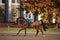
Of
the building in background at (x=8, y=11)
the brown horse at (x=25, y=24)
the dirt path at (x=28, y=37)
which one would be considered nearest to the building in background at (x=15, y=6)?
the building in background at (x=8, y=11)

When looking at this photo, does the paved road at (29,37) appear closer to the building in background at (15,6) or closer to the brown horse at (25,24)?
the brown horse at (25,24)

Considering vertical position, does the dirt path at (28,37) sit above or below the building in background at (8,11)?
below

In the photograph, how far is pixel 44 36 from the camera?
5.85 ft

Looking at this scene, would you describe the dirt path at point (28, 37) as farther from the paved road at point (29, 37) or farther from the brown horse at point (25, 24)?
the brown horse at point (25, 24)

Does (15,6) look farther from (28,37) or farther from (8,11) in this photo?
(28,37)

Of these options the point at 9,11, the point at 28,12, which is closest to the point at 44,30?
the point at 28,12

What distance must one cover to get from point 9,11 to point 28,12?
15.8 inches

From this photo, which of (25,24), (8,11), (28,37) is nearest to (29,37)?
(28,37)

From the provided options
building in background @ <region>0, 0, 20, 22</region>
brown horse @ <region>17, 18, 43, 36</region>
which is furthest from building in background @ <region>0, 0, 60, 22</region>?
brown horse @ <region>17, 18, 43, 36</region>

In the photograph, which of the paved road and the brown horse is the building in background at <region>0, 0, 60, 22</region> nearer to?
the brown horse

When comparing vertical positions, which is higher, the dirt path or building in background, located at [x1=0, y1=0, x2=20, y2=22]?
building in background, located at [x1=0, y1=0, x2=20, y2=22]

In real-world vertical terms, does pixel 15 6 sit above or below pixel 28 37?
above

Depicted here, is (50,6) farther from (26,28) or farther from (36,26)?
(26,28)

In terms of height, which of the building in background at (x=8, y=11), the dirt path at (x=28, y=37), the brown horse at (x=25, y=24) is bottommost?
the dirt path at (x=28, y=37)
